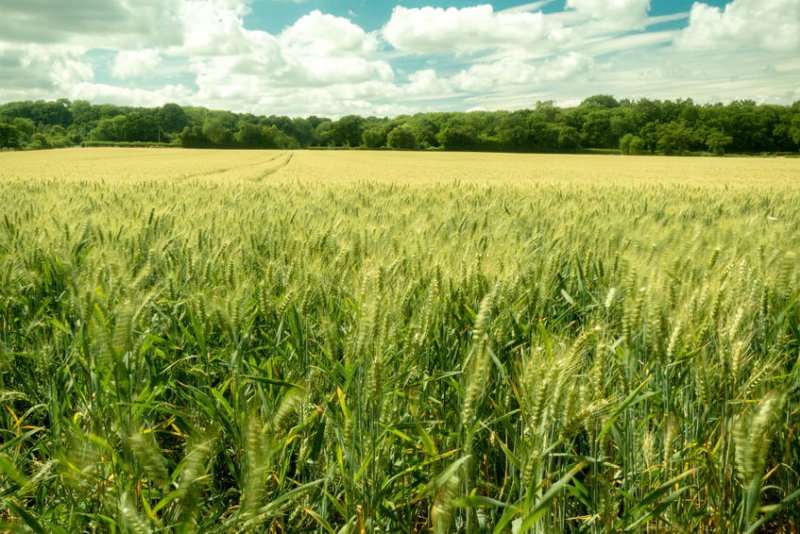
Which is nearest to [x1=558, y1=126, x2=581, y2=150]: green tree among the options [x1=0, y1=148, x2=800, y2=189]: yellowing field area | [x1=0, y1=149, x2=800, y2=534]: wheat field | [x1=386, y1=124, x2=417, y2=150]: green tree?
[x1=386, y1=124, x2=417, y2=150]: green tree

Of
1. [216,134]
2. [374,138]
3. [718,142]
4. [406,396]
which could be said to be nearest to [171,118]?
[216,134]

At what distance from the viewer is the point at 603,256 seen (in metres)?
2.58

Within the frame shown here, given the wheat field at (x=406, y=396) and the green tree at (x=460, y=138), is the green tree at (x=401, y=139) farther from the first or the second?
the wheat field at (x=406, y=396)

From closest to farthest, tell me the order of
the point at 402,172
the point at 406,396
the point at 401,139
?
the point at 406,396
the point at 402,172
the point at 401,139

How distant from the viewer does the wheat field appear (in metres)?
0.98

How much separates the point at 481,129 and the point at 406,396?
4084 inches

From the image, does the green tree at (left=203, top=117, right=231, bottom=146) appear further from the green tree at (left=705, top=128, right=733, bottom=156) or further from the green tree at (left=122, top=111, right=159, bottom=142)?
the green tree at (left=705, top=128, right=733, bottom=156)

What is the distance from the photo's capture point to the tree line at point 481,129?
7031 cm

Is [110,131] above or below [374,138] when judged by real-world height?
above

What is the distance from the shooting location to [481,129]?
100312 millimetres

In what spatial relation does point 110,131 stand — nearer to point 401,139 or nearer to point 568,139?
point 401,139

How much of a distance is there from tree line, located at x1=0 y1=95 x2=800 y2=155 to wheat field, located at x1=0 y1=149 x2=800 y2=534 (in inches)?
2964

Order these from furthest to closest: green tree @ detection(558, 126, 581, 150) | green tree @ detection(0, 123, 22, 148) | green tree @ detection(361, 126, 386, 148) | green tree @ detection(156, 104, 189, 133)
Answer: green tree @ detection(156, 104, 189, 133) < green tree @ detection(361, 126, 386, 148) < green tree @ detection(558, 126, 581, 150) < green tree @ detection(0, 123, 22, 148)

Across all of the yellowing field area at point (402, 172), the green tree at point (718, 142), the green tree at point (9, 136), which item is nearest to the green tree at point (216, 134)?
the green tree at point (9, 136)
